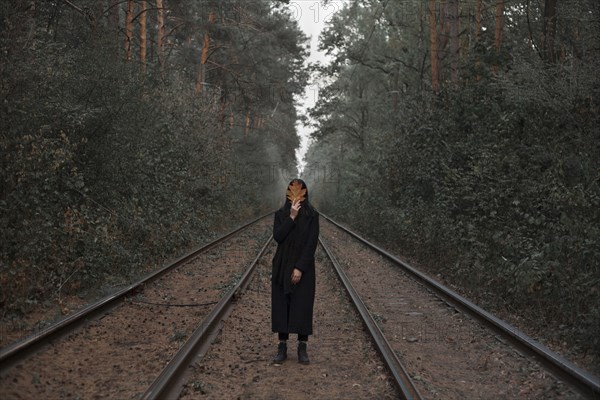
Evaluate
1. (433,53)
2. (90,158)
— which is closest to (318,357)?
(90,158)

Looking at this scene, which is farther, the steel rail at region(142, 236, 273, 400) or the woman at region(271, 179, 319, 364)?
the woman at region(271, 179, 319, 364)

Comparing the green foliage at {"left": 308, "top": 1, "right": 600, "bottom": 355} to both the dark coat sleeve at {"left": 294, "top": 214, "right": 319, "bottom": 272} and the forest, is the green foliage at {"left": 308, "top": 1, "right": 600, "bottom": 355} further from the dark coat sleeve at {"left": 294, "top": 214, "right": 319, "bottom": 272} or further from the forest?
the dark coat sleeve at {"left": 294, "top": 214, "right": 319, "bottom": 272}

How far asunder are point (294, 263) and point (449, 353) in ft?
7.74

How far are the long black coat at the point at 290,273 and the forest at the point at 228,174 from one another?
130 inches

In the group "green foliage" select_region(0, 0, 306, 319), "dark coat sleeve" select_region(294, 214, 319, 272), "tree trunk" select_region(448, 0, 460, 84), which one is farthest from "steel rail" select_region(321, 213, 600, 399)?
"tree trunk" select_region(448, 0, 460, 84)

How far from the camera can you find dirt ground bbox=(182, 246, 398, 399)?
5.58 meters

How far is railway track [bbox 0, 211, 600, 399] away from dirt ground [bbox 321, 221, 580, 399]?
46 mm

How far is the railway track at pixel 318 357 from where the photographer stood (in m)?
5.53

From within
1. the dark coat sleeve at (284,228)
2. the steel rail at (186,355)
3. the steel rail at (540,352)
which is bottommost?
the steel rail at (186,355)

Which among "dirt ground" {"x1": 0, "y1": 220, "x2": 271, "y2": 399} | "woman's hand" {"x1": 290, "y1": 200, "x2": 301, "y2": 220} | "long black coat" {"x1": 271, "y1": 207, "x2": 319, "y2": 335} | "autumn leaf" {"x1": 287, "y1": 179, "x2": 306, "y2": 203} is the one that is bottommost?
"dirt ground" {"x1": 0, "y1": 220, "x2": 271, "y2": 399}

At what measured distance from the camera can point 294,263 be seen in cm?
649

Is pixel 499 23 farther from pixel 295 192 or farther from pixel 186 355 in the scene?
pixel 186 355

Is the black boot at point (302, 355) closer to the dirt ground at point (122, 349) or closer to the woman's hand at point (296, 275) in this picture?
the woman's hand at point (296, 275)

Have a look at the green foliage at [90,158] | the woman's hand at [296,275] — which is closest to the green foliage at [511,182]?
the woman's hand at [296,275]
